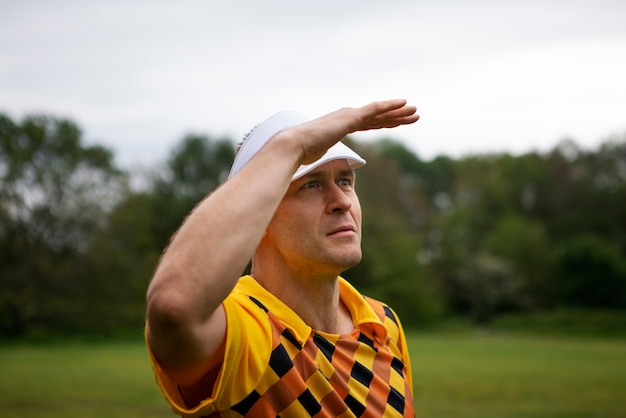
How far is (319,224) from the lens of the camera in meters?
2.62

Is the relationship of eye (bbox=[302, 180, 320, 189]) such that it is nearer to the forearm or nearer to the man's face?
the man's face

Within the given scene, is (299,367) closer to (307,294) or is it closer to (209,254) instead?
(307,294)

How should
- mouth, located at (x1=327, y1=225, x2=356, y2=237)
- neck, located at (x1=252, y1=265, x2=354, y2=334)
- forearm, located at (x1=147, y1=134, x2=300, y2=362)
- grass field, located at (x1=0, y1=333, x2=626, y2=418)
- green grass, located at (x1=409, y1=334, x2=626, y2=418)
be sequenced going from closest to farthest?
forearm, located at (x1=147, y1=134, x2=300, y2=362), mouth, located at (x1=327, y1=225, x2=356, y2=237), neck, located at (x1=252, y1=265, x2=354, y2=334), grass field, located at (x1=0, y1=333, x2=626, y2=418), green grass, located at (x1=409, y1=334, x2=626, y2=418)

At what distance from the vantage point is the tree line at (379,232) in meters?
44.5

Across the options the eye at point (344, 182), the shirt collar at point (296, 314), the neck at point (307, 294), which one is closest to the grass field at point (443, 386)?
the shirt collar at point (296, 314)

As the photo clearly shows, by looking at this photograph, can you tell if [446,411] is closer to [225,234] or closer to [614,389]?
[614,389]

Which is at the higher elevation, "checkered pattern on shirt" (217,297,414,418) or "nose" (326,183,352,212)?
"nose" (326,183,352,212)

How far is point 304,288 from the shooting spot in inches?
109

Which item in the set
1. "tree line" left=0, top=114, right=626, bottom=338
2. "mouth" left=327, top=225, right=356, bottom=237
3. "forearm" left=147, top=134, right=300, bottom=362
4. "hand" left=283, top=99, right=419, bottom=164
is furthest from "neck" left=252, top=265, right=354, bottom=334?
"tree line" left=0, top=114, right=626, bottom=338

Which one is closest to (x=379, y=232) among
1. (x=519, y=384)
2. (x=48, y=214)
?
(x=48, y=214)

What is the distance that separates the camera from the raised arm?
1.78 m

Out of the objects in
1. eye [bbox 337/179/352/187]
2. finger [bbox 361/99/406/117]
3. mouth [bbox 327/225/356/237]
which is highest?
finger [bbox 361/99/406/117]

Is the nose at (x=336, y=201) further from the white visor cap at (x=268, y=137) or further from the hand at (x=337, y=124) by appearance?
the hand at (x=337, y=124)

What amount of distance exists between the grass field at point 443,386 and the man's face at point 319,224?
1101cm
